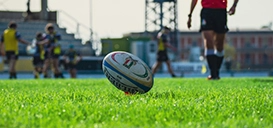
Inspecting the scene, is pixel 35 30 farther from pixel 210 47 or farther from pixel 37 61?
pixel 210 47

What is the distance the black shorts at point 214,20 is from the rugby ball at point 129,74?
4306 millimetres

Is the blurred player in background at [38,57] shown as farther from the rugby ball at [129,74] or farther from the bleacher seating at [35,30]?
the rugby ball at [129,74]

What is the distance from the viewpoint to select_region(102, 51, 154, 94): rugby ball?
4.79 m

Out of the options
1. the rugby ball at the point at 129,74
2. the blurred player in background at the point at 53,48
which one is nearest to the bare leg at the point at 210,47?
the rugby ball at the point at 129,74

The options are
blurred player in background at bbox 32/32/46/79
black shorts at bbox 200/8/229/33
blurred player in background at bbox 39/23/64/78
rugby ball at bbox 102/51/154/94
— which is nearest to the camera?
rugby ball at bbox 102/51/154/94

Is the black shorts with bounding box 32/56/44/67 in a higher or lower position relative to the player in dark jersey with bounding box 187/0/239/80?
lower

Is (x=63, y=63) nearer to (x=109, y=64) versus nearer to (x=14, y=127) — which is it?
(x=109, y=64)

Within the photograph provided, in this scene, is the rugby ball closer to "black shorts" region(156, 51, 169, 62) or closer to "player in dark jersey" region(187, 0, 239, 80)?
"player in dark jersey" region(187, 0, 239, 80)

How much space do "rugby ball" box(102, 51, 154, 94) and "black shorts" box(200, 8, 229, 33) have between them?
4.31m

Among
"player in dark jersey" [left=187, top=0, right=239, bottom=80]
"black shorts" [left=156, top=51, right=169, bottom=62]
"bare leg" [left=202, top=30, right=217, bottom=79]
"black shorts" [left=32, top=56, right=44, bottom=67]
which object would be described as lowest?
"black shorts" [left=32, top=56, right=44, bottom=67]

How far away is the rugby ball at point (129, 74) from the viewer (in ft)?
15.7

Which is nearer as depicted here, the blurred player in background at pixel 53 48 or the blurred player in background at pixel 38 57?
the blurred player in background at pixel 53 48

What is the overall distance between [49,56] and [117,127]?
14.9 metres

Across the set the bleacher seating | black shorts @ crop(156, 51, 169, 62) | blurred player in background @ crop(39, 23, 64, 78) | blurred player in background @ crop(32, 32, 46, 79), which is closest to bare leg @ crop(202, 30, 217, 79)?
black shorts @ crop(156, 51, 169, 62)
